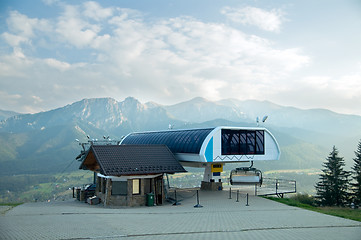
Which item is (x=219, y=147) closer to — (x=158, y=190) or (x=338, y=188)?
(x=158, y=190)

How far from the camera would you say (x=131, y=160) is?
78.3ft

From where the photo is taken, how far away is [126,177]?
75.2 ft

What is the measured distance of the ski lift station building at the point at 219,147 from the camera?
27969 mm

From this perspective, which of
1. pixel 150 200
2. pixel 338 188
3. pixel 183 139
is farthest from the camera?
pixel 338 188

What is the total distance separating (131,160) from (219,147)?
8.28 meters

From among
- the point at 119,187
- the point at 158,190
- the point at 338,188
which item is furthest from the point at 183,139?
the point at 338,188

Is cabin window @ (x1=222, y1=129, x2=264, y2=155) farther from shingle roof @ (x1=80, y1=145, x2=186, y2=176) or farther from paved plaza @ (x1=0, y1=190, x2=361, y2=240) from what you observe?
paved plaza @ (x1=0, y1=190, x2=361, y2=240)

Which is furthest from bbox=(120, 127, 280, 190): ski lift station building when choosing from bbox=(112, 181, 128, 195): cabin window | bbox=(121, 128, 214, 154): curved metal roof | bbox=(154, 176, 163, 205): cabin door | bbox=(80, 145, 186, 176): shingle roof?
bbox=(112, 181, 128, 195): cabin window

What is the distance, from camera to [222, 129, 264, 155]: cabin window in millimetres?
28837

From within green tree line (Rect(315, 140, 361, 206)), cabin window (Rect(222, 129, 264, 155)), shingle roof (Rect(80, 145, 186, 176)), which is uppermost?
cabin window (Rect(222, 129, 264, 155))

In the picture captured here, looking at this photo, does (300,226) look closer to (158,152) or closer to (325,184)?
(158,152)

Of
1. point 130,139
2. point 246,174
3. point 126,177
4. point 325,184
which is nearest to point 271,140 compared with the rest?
point 246,174

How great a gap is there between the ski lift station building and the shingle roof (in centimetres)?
319

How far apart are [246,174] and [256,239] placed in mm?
18488
